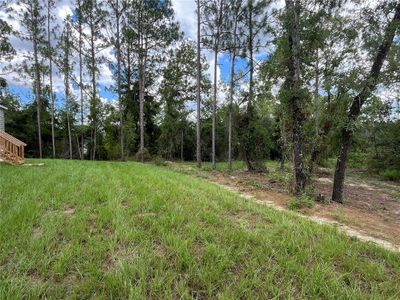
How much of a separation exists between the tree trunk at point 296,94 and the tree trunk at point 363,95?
124cm

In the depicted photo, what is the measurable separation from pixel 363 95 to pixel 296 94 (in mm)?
1729

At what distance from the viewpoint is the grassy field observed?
6.02ft

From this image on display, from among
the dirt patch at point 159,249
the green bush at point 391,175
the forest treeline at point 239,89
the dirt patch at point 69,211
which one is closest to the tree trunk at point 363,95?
the forest treeline at point 239,89

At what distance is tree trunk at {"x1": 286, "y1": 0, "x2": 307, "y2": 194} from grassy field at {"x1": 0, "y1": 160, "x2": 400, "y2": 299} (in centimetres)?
316

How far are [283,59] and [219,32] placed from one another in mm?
7829

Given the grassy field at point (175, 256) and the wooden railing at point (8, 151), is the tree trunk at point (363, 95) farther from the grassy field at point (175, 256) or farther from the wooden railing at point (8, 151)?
the wooden railing at point (8, 151)

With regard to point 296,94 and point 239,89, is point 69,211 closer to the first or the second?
point 296,94

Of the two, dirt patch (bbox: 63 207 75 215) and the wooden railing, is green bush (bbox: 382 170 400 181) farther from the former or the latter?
the wooden railing

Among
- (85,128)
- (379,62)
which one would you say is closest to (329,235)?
(379,62)

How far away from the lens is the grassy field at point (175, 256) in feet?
6.02

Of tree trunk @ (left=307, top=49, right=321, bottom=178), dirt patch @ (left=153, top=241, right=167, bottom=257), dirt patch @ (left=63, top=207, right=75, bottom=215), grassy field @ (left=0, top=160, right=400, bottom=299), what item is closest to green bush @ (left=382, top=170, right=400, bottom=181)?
tree trunk @ (left=307, top=49, right=321, bottom=178)

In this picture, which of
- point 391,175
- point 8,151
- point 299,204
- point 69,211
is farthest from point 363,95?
point 8,151

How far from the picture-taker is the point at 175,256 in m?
2.23

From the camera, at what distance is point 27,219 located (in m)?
2.86
